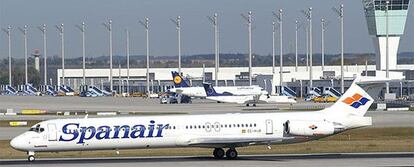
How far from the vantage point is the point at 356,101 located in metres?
51.0

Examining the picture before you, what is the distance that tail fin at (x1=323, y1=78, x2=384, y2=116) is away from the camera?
5069 centimetres

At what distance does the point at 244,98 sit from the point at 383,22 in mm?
38371

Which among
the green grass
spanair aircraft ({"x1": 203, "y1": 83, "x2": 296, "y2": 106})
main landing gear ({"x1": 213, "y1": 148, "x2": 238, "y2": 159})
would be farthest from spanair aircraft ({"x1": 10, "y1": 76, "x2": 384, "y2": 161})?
spanair aircraft ({"x1": 203, "y1": 83, "x2": 296, "y2": 106})

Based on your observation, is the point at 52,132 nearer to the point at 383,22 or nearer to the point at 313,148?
the point at 313,148

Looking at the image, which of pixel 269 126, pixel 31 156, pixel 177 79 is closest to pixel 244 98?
pixel 177 79

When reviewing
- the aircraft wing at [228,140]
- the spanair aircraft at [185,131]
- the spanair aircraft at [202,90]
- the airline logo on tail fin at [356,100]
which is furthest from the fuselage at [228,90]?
the aircraft wing at [228,140]

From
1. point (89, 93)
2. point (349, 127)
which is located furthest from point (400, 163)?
point (89, 93)

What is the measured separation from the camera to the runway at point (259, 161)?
46.0 metres

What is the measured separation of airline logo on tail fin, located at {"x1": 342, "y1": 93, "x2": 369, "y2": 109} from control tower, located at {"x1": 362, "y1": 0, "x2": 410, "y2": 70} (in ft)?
367

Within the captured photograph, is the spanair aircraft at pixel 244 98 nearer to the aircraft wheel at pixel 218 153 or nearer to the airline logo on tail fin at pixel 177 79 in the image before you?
the airline logo on tail fin at pixel 177 79

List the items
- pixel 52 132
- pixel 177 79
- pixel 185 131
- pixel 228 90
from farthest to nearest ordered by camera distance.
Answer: pixel 177 79, pixel 228 90, pixel 185 131, pixel 52 132

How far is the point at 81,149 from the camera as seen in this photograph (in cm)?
4969

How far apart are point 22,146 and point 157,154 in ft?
27.5

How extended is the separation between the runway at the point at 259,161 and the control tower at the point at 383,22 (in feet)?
367
